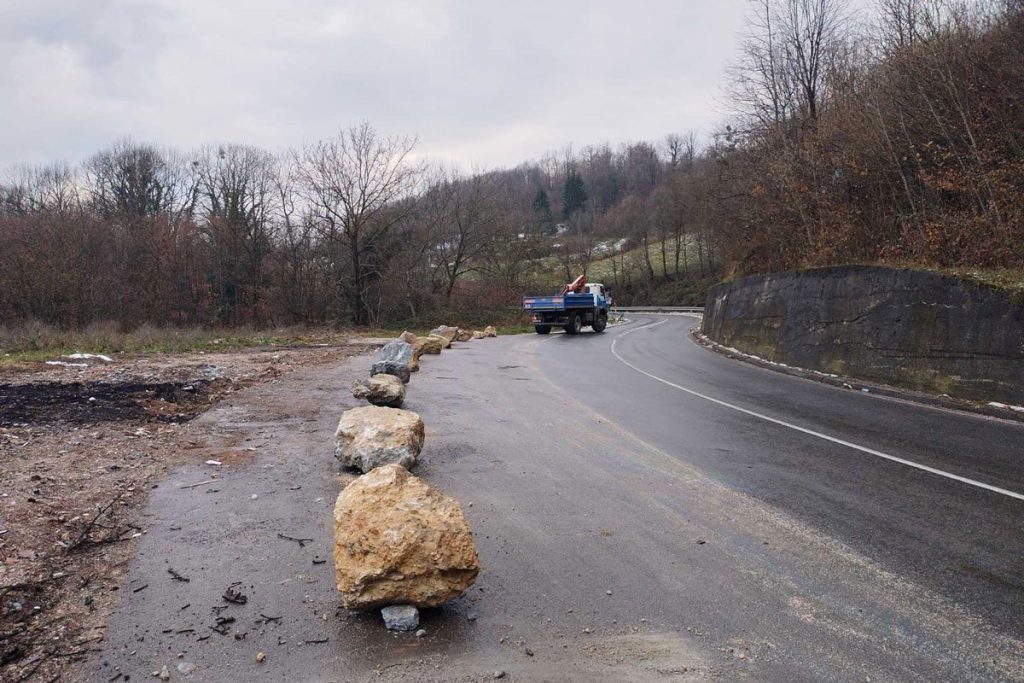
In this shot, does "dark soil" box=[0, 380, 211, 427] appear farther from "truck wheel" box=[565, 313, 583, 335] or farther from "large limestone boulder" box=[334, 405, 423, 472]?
"truck wheel" box=[565, 313, 583, 335]

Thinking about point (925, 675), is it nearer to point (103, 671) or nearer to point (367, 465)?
point (103, 671)

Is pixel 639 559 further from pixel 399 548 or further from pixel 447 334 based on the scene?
pixel 447 334

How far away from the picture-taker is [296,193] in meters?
43.3

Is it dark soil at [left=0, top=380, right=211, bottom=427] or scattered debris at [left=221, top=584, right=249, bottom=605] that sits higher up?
dark soil at [left=0, top=380, right=211, bottom=427]

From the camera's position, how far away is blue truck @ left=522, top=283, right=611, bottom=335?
34219 mm

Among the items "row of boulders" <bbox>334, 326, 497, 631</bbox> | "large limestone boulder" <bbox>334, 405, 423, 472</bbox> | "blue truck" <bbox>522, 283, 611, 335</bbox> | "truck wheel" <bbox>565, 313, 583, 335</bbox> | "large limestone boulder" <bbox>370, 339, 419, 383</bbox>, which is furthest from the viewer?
"truck wheel" <bbox>565, 313, 583, 335</bbox>

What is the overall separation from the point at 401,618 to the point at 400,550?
0.38m

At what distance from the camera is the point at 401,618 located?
3797 mm

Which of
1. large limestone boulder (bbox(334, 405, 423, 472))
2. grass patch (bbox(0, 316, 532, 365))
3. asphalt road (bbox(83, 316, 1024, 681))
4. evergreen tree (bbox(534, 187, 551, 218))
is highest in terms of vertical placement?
evergreen tree (bbox(534, 187, 551, 218))

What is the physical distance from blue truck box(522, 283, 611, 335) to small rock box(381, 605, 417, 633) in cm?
3043

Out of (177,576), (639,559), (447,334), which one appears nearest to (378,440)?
(177,576)

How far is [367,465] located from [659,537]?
10.2 ft

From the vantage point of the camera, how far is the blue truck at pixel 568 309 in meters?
34.2

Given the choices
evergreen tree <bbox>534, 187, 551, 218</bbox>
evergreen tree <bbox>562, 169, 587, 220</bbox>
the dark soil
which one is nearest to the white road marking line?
the dark soil
